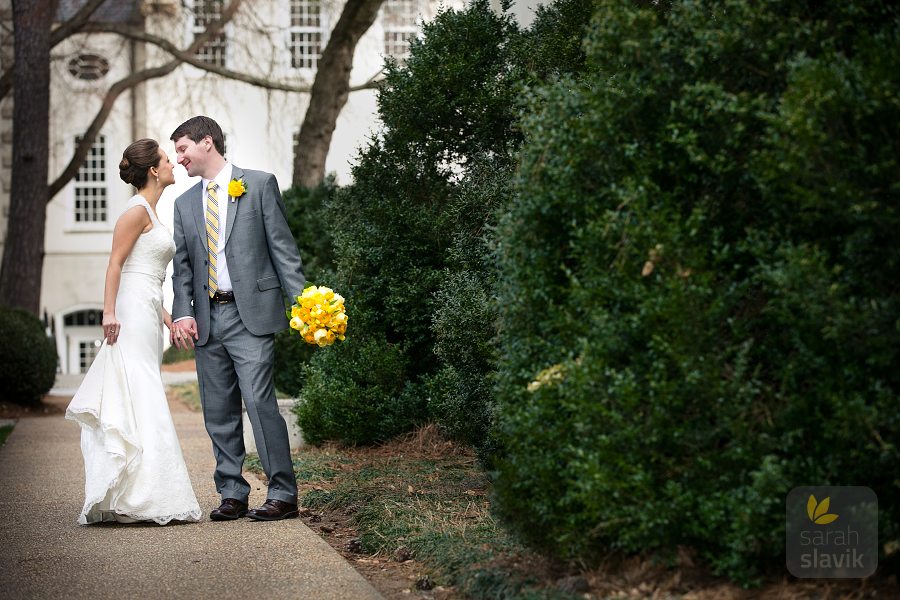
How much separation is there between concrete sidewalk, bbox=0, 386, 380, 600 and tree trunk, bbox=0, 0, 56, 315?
37.9 feet

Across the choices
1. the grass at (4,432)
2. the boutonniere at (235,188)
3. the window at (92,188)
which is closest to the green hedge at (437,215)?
the boutonniere at (235,188)

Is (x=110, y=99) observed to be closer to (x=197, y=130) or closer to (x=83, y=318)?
(x=83, y=318)

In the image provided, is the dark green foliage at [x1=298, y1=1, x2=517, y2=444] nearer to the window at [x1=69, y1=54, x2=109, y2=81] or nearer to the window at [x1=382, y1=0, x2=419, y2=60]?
the window at [x1=382, y1=0, x2=419, y2=60]

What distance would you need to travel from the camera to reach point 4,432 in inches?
455

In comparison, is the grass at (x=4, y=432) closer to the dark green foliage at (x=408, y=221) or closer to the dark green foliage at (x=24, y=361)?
the dark green foliage at (x=24, y=361)

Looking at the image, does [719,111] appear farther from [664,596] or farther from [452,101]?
[452,101]

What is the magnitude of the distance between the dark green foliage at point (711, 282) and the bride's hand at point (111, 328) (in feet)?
9.97

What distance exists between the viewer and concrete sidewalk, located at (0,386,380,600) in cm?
477

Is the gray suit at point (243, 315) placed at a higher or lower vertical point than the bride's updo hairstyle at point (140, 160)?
lower

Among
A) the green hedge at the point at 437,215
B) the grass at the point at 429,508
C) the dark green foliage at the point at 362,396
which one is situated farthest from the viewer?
the dark green foliage at the point at 362,396

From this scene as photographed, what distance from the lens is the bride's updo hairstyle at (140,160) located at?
22.0 feet

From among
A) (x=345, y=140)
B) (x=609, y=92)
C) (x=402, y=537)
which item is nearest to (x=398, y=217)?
(x=402, y=537)

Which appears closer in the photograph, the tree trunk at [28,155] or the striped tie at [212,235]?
the striped tie at [212,235]

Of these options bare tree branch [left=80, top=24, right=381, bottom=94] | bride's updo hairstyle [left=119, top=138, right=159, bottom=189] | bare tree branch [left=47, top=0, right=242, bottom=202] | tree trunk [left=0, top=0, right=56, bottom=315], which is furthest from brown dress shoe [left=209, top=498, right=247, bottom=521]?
bare tree branch [left=47, top=0, right=242, bottom=202]
